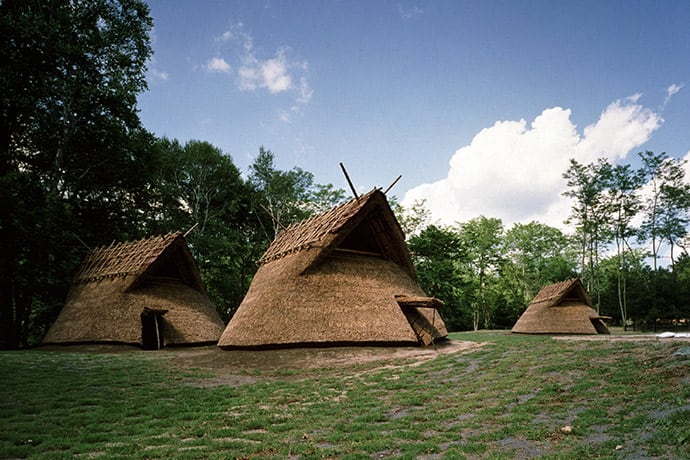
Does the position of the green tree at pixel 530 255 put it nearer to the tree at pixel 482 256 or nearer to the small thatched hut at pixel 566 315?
the tree at pixel 482 256

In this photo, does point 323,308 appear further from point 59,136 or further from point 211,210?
point 211,210

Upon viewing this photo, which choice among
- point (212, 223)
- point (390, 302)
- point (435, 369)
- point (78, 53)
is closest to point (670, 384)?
point (435, 369)

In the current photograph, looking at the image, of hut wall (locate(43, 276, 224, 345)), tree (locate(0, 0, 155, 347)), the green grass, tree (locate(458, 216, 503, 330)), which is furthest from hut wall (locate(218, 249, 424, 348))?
tree (locate(458, 216, 503, 330))

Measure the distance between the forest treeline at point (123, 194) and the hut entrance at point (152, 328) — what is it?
6216 millimetres

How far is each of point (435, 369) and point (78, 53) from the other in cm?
2584

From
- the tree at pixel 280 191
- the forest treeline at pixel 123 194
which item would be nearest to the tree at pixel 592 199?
the forest treeline at pixel 123 194

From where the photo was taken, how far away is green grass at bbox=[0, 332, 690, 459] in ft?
17.1

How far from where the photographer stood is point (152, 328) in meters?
20.3

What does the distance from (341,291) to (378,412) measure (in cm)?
925

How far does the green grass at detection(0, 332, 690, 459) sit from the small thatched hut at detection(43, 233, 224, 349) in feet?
26.3

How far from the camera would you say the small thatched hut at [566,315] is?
30.4 meters

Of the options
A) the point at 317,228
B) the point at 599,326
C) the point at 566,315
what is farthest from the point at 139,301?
the point at 599,326

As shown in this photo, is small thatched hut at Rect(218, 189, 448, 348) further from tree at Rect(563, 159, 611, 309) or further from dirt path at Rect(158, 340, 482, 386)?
tree at Rect(563, 159, 611, 309)

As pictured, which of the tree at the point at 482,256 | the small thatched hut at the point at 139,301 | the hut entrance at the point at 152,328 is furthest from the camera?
the tree at the point at 482,256
